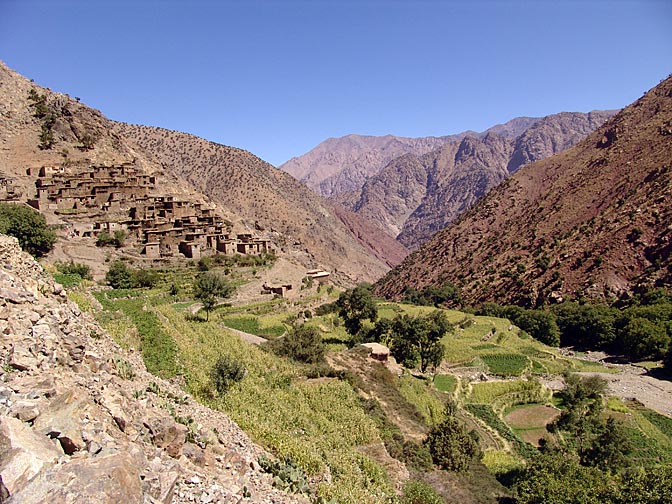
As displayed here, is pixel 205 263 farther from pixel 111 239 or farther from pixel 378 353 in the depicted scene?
pixel 378 353

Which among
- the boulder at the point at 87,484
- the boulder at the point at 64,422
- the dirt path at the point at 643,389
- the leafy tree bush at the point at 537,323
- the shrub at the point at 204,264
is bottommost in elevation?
the dirt path at the point at 643,389

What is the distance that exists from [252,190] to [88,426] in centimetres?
9693

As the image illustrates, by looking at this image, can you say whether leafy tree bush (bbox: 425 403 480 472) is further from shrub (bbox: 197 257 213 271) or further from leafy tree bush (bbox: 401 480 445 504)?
shrub (bbox: 197 257 213 271)

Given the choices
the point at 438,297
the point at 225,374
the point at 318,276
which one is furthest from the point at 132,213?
the point at 438,297

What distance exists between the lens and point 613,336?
4653 cm

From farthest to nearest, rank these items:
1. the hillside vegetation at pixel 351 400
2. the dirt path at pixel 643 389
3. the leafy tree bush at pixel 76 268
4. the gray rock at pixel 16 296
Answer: the dirt path at pixel 643 389 < the leafy tree bush at pixel 76 268 < the hillside vegetation at pixel 351 400 < the gray rock at pixel 16 296

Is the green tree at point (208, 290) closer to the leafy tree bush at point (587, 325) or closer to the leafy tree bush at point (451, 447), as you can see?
the leafy tree bush at point (451, 447)

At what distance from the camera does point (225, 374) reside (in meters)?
14.1

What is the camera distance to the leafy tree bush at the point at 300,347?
2352cm

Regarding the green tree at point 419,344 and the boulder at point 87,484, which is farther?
the green tree at point 419,344

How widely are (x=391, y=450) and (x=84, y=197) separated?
38283mm

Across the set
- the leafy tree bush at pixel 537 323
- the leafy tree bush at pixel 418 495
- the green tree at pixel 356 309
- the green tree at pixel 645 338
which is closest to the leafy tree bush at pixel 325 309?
the green tree at pixel 356 309

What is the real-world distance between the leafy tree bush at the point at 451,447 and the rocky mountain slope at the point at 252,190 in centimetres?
6920

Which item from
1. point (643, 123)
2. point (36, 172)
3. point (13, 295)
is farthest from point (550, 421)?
point (643, 123)
